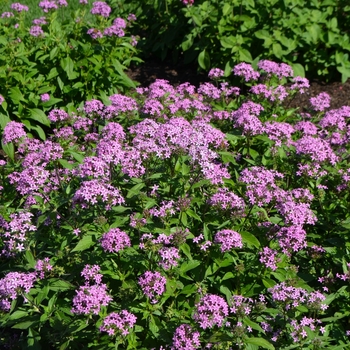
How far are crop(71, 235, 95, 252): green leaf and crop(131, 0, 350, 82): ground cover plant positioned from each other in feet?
14.2

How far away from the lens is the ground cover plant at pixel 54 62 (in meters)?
6.39

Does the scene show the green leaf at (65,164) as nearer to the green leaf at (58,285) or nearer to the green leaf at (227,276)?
the green leaf at (58,285)

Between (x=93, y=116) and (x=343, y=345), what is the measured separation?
123 inches

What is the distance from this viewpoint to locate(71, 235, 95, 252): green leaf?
3.73 metres

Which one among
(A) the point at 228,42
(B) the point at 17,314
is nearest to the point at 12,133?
(B) the point at 17,314

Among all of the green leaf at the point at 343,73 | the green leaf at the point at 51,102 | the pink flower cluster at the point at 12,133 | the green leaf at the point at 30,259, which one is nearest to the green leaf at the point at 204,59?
the green leaf at the point at 343,73

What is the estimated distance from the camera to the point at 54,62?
266 inches

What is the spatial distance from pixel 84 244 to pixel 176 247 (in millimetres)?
608

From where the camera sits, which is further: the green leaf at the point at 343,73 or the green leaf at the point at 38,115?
the green leaf at the point at 343,73

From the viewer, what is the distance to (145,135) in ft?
14.8

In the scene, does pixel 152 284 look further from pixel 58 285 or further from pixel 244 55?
pixel 244 55

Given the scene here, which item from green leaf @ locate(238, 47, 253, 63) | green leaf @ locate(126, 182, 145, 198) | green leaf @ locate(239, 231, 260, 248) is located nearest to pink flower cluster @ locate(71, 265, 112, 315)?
green leaf @ locate(126, 182, 145, 198)

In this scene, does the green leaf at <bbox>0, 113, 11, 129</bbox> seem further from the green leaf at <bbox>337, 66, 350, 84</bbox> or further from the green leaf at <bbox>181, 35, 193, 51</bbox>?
the green leaf at <bbox>337, 66, 350, 84</bbox>

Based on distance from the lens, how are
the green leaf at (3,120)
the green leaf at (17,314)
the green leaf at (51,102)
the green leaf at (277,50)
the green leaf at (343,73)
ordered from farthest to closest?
1. the green leaf at (343,73)
2. the green leaf at (277,50)
3. the green leaf at (51,102)
4. the green leaf at (3,120)
5. the green leaf at (17,314)
